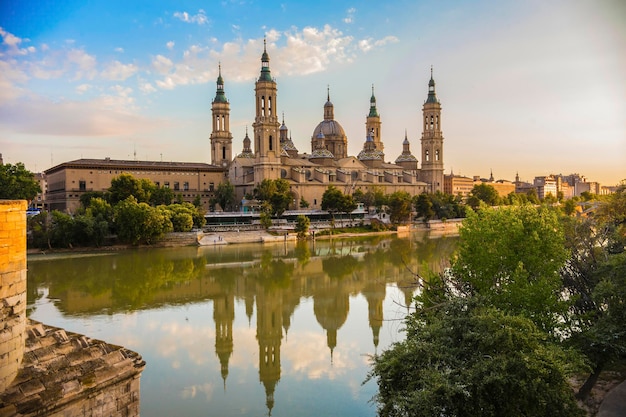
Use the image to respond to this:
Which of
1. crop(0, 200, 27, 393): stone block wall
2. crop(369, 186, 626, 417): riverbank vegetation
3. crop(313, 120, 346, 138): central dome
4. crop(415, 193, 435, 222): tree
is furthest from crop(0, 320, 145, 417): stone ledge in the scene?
crop(313, 120, 346, 138): central dome

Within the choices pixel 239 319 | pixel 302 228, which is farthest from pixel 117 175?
pixel 239 319

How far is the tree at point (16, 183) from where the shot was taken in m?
33.9

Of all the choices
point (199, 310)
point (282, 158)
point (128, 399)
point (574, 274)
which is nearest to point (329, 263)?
point (199, 310)

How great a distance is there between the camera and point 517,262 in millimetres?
9852

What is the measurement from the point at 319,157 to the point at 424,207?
52.2 ft

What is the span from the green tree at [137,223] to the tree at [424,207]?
2809 cm

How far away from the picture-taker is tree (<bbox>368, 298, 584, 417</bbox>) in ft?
21.2

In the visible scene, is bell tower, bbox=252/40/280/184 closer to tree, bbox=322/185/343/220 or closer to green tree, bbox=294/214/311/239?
tree, bbox=322/185/343/220

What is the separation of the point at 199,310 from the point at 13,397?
39.7 feet

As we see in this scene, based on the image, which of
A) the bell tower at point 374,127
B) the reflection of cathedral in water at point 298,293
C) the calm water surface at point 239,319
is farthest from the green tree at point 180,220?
the bell tower at point 374,127

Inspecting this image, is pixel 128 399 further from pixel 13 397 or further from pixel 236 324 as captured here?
pixel 236 324

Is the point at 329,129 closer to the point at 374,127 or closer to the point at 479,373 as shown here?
the point at 374,127

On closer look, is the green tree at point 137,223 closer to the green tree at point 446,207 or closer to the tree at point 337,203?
the tree at point 337,203

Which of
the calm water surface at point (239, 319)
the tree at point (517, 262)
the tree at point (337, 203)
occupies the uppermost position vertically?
the tree at point (337, 203)
